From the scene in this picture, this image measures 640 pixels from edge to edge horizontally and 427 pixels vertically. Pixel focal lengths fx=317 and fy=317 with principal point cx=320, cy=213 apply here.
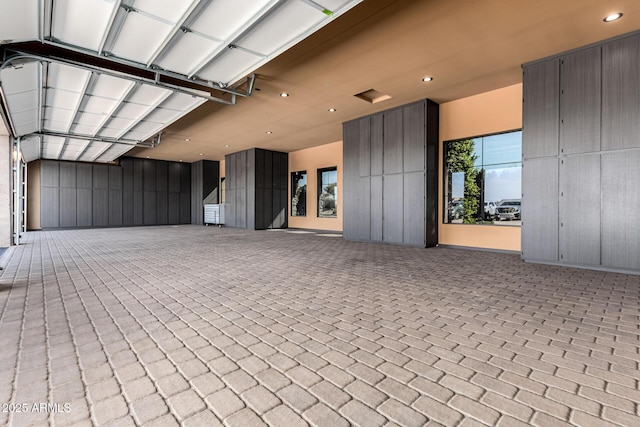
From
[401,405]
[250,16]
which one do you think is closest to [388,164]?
[250,16]

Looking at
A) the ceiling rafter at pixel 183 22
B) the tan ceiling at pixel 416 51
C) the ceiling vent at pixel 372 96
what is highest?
the ceiling vent at pixel 372 96

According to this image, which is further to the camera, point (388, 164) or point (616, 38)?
point (388, 164)

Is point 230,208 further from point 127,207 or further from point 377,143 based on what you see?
point 377,143

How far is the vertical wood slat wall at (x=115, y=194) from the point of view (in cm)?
1645

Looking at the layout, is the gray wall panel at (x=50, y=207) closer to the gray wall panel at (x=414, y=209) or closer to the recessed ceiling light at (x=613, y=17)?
the gray wall panel at (x=414, y=209)

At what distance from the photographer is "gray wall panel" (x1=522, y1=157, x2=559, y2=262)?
6392mm

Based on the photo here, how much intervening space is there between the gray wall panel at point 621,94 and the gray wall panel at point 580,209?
17.9 inches

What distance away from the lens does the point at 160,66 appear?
5.50m

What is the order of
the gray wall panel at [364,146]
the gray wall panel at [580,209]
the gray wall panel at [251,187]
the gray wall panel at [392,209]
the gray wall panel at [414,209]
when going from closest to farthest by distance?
the gray wall panel at [580,209] → the gray wall panel at [414,209] → the gray wall panel at [392,209] → the gray wall panel at [364,146] → the gray wall panel at [251,187]

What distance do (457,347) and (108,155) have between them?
17219 mm

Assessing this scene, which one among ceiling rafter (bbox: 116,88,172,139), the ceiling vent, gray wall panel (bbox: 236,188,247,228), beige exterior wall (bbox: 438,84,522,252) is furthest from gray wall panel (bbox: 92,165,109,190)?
beige exterior wall (bbox: 438,84,522,252)

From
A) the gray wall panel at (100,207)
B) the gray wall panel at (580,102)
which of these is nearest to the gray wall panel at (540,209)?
the gray wall panel at (580,102)

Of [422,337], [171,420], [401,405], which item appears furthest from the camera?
[422,337]

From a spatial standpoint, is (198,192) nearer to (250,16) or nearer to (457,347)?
(250,16)
